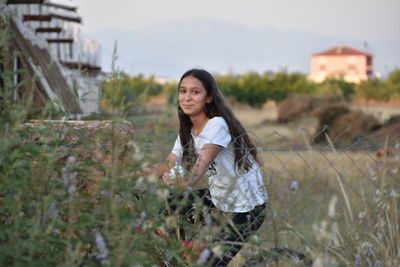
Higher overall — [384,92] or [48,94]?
[48,94]

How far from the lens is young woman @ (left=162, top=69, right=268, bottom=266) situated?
3.49m

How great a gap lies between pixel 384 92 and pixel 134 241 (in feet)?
129

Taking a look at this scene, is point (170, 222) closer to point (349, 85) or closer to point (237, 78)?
point (349, 85)

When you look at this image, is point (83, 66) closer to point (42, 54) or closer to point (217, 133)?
point (42, 54)

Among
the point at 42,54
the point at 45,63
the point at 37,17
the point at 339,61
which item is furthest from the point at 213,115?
the point at 339,61

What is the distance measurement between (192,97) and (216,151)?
0.54 meters

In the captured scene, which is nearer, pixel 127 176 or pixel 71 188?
pixel 71 188

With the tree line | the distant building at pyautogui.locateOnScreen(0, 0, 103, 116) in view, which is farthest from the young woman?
the tree line

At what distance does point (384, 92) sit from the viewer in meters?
40.1

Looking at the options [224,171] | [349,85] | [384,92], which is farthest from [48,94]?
[349,85]

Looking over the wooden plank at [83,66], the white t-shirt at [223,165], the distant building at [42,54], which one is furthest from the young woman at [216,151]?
the wooden plank at [83,66]

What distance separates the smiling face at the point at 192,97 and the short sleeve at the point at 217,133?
0.20 meters

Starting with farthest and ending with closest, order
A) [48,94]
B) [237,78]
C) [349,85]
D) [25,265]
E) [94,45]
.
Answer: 1. [237,78]
2. [349,85]
3. [94,45]
4. [48,94]
5. [25,265]

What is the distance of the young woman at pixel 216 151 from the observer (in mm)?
3494
